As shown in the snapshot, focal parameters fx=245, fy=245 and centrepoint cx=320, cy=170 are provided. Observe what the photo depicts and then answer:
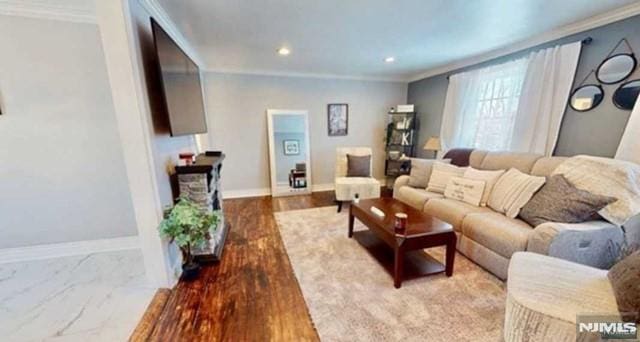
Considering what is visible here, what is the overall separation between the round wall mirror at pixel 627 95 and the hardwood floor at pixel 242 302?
3.27 m

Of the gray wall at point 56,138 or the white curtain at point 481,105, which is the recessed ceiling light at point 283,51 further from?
the white curtain at point 481,105

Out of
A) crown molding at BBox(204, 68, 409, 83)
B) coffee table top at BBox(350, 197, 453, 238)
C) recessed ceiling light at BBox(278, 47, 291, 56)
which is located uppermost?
recessed ceiling light at BBox(278, 47, 291, 56)

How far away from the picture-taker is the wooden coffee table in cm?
193

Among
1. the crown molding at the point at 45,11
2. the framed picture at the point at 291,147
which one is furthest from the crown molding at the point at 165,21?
the framed picture at the point at 291,147

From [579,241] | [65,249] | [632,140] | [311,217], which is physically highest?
[632,140]

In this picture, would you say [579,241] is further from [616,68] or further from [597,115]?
[616,68]

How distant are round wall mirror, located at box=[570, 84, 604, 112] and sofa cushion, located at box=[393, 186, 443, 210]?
161cm

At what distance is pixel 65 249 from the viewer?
2.41 m

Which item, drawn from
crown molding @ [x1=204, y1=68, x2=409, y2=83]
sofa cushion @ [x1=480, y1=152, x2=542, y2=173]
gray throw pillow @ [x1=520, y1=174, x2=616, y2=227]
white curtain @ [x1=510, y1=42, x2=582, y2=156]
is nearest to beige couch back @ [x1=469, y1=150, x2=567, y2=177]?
sofa cushion @ [x1=480, y1=152, x2=542, y2=173]

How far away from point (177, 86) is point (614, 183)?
3521 millimetres

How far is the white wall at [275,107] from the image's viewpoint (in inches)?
165

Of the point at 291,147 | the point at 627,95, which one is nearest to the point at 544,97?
the point at 627,95

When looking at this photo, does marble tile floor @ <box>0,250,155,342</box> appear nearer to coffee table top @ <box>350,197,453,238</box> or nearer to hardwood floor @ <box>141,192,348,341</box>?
hardwood floor @ <box>141,192,348,341</box>

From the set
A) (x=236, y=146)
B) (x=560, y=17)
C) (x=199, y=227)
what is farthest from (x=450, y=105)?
(x=199, y=227)
